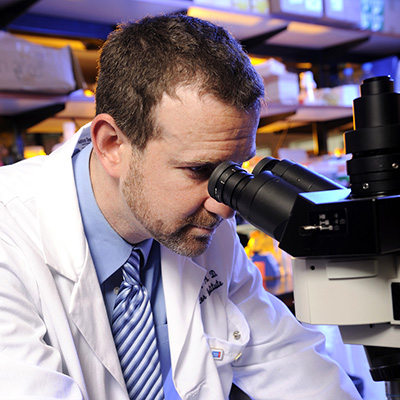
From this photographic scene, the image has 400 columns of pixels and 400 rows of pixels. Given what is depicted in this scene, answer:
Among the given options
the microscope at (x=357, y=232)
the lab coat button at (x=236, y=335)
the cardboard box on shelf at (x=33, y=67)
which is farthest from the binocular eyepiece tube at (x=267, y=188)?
the cardboard box on shelf at (x=33, y=67)

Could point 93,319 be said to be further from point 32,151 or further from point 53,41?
point 53,41

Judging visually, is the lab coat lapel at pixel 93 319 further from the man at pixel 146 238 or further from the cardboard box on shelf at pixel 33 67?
the cardboard box on shelf at pixel 33 67

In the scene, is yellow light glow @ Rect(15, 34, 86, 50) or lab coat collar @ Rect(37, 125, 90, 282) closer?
lab coat collar @ Rect(37, 125, 90, 282)

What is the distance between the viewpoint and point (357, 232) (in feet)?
2.41

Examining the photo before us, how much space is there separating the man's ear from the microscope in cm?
42

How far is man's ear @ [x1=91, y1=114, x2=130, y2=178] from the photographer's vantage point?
1185 mm

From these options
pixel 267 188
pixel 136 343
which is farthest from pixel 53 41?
pixel 267 188

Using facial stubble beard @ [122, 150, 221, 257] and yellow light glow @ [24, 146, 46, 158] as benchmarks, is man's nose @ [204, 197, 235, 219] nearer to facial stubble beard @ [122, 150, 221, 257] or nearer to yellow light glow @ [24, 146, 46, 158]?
facial stubble beard @ [122, 150, 221, 257]

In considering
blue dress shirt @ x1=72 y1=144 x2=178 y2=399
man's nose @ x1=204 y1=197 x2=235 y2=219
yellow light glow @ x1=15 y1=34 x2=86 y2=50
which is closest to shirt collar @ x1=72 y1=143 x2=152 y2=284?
blue dress shirt @ x1=72 y1=144 x2=178 y2=399

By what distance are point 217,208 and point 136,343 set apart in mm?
367

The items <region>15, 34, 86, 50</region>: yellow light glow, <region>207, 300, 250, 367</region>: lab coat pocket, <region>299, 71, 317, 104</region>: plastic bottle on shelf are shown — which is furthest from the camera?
<region>299, 71, 317, 104</region>: plastic bottle on shelf

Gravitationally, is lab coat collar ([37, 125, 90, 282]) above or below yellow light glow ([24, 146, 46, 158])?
above

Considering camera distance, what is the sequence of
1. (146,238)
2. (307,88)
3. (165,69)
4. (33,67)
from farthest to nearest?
1. (307,88)
2. (33,67)
3. (146,238)
4. (165,69)

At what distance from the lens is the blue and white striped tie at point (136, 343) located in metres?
1.19
